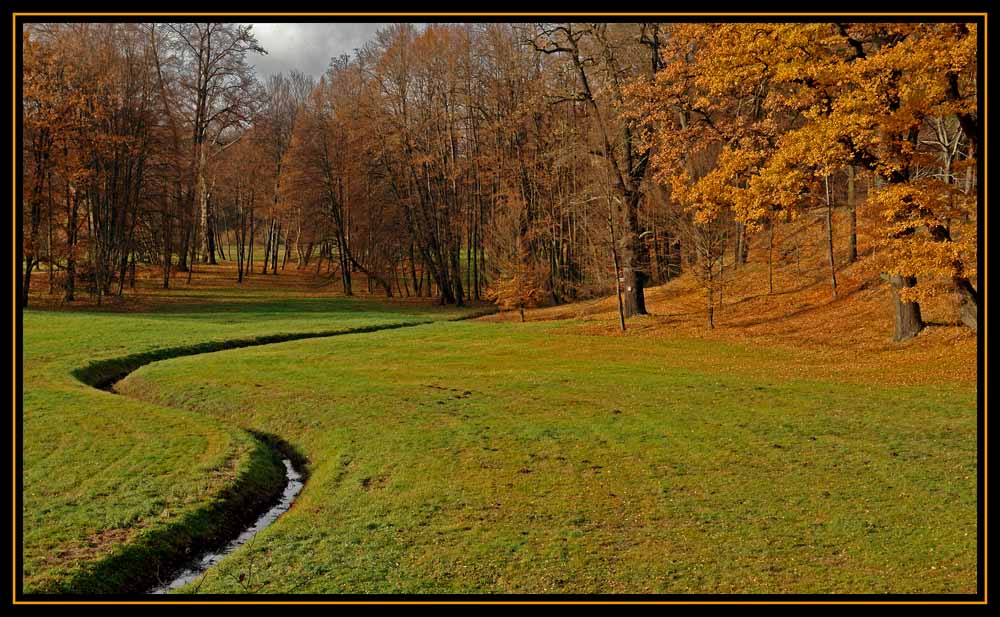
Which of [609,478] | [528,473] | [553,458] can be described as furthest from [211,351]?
[609,478]

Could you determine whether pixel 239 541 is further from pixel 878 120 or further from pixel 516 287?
pixel 516 287

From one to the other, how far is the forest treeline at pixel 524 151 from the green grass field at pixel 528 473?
631 cm

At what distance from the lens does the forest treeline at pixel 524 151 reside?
21031mm

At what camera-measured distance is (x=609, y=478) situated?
45.0ft

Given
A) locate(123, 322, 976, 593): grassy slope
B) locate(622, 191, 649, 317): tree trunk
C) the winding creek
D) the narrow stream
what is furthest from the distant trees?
the winding creek

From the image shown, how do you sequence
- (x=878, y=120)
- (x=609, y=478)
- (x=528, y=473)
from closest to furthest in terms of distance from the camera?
1. (x=609, y=478)
2. (x=528, y=473)
3. (x=878, y=120)

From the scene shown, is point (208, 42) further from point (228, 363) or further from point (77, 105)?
point (228, 363)

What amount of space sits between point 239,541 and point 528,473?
495 cm

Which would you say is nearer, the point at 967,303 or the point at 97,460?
the point at 97,460

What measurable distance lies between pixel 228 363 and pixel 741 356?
17421mm

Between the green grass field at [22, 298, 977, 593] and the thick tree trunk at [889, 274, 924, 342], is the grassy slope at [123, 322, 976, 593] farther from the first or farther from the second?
the thick tree trunk at [889, 274, 924, 342]
